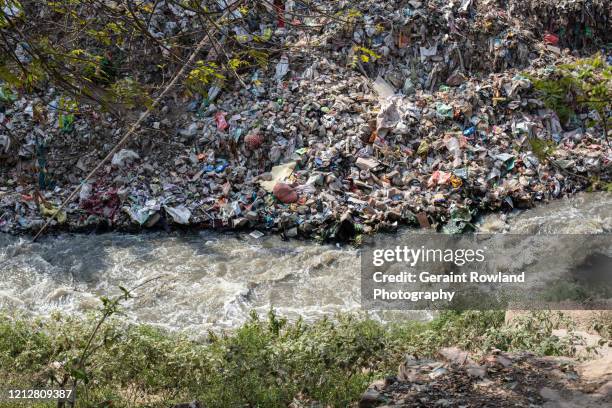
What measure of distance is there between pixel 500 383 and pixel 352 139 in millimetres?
4068

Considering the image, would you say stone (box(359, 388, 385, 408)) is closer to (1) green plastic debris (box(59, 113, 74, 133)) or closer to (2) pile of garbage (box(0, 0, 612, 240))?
(2) pile of garbage (box(0, 0, 612, 240))

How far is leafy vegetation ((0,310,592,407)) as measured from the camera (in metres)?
3.76

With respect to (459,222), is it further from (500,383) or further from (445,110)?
(500,383)

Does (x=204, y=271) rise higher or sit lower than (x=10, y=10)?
lower

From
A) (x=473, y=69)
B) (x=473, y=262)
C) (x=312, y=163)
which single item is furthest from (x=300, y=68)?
(x=473, y=262)

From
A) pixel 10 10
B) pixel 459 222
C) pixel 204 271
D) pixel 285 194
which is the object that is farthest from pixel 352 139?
pixel 10 10

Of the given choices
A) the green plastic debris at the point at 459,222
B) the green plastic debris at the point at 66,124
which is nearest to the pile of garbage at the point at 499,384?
the green plastic debris at the point at 459,222

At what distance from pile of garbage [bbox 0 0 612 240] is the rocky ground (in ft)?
9.34

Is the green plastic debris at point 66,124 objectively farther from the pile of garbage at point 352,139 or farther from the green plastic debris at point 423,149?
the green plastic debris at point 423,149

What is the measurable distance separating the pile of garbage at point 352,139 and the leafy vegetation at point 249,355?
1.90 m

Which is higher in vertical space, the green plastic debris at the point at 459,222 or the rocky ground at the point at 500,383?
the green plastic debris at the point at 459,222

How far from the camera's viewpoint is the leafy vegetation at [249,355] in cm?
376

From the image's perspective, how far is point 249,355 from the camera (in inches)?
156

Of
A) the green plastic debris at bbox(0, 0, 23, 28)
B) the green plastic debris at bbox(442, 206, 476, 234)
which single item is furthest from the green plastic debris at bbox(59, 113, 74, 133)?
the green plastic debris at bbox(0, 0, 23, 28)
